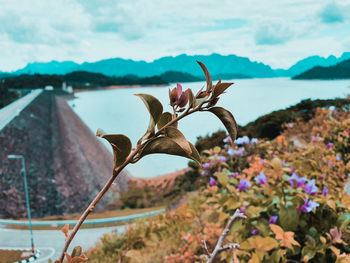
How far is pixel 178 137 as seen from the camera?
1.18 ft

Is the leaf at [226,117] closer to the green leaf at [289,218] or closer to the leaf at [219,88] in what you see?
the leaf at [219,88]

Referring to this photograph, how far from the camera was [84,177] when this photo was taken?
26078mm

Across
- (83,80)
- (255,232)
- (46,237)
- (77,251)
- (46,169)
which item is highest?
(83,80)

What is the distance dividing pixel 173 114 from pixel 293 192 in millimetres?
2099

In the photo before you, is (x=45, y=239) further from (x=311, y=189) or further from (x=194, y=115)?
(x=194, y=115)

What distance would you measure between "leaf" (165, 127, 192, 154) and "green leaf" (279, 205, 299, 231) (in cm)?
190

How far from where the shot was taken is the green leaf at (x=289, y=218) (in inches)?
78.2

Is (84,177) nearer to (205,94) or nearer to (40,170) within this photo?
(40,170)

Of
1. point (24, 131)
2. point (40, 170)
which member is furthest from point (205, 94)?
point (24, 131)

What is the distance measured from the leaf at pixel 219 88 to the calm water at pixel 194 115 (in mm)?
19

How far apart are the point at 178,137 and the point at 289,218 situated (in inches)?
75.1

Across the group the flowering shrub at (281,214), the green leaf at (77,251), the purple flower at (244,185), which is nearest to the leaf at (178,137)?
the green leaf at (77,251)

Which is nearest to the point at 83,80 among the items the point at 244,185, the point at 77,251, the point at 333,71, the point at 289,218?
the point at 333,71

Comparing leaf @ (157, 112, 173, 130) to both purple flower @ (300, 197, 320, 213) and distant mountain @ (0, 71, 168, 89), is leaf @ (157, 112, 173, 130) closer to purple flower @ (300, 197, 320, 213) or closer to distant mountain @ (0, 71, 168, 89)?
purple flower @ (300, 197, 320, 213)
